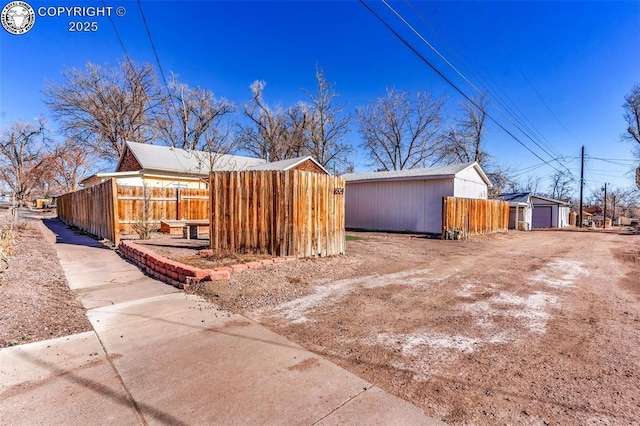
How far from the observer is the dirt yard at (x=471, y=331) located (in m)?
2.22

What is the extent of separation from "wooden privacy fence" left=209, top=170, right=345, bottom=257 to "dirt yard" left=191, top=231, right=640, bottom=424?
688mm

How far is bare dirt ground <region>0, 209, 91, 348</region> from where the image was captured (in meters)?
3.21

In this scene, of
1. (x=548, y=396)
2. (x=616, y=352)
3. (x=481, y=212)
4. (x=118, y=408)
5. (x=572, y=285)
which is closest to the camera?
(x=118, y=408)

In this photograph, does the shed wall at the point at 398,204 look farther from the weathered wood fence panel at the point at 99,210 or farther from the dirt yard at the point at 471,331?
the weathered wood fence panel at the point at 99,210

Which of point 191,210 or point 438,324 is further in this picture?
→ point 191,210

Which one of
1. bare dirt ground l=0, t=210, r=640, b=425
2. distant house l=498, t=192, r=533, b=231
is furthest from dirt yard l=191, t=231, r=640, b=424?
distant house l=498, t=192, r=533, b=231

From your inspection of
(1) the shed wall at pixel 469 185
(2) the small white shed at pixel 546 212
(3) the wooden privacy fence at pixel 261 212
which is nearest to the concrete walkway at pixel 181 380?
(3) the wooden privacy fence at pixel 261 212

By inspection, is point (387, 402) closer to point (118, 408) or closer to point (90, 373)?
point (118, 408)

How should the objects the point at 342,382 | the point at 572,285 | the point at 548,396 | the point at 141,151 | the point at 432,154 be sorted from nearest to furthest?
the point at 548,396 < the point at 342,382 < the point at 572,285 < the point at 141,151 < the point at 432,154

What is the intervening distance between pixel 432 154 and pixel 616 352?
33.4 meters

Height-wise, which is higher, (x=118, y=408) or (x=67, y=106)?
(x=67, y=106)

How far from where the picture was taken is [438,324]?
3.68 metres

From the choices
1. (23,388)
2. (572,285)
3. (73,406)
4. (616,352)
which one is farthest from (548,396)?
(572,285)

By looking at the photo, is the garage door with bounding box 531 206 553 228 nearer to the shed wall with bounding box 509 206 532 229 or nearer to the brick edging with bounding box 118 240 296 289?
the shed wall with bounding box 509 206 532 229
